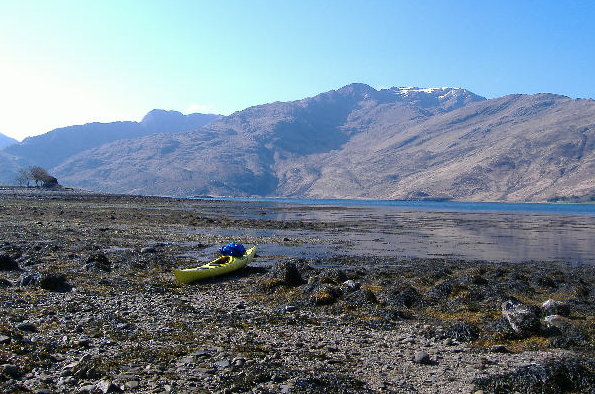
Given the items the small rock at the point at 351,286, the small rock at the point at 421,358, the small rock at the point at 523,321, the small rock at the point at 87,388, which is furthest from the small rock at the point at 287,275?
the small rock at the point at 87,388

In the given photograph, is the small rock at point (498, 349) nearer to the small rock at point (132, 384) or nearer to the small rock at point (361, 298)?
the small rock at point (361, 298)

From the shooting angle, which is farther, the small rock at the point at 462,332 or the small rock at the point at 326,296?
the small rock at the point at 326,296

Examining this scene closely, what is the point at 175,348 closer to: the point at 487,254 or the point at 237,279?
the point at 237,279

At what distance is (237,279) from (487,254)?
22.1m

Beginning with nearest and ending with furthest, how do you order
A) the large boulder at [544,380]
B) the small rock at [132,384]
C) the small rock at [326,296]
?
1. the small rock at [132,384]
2. the large boulder at [544,380]
3. the small rock at [326,296]

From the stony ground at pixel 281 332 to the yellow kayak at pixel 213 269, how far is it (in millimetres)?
401

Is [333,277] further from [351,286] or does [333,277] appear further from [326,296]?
[326,296]

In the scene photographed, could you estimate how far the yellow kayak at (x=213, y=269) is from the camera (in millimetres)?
19594

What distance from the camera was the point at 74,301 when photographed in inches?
590

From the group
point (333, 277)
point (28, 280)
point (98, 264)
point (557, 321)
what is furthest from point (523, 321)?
point (98, 264)

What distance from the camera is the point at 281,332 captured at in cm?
1278

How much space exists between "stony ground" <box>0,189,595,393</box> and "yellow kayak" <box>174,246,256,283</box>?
0.40m

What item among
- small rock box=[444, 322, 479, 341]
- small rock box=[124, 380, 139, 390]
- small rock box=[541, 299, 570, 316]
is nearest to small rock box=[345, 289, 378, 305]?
small rock box=[444, 322, 479, 341]

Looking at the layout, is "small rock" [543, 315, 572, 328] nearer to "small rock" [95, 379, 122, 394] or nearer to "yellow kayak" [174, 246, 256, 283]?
"small rock" [95, 379, 122, 394]
